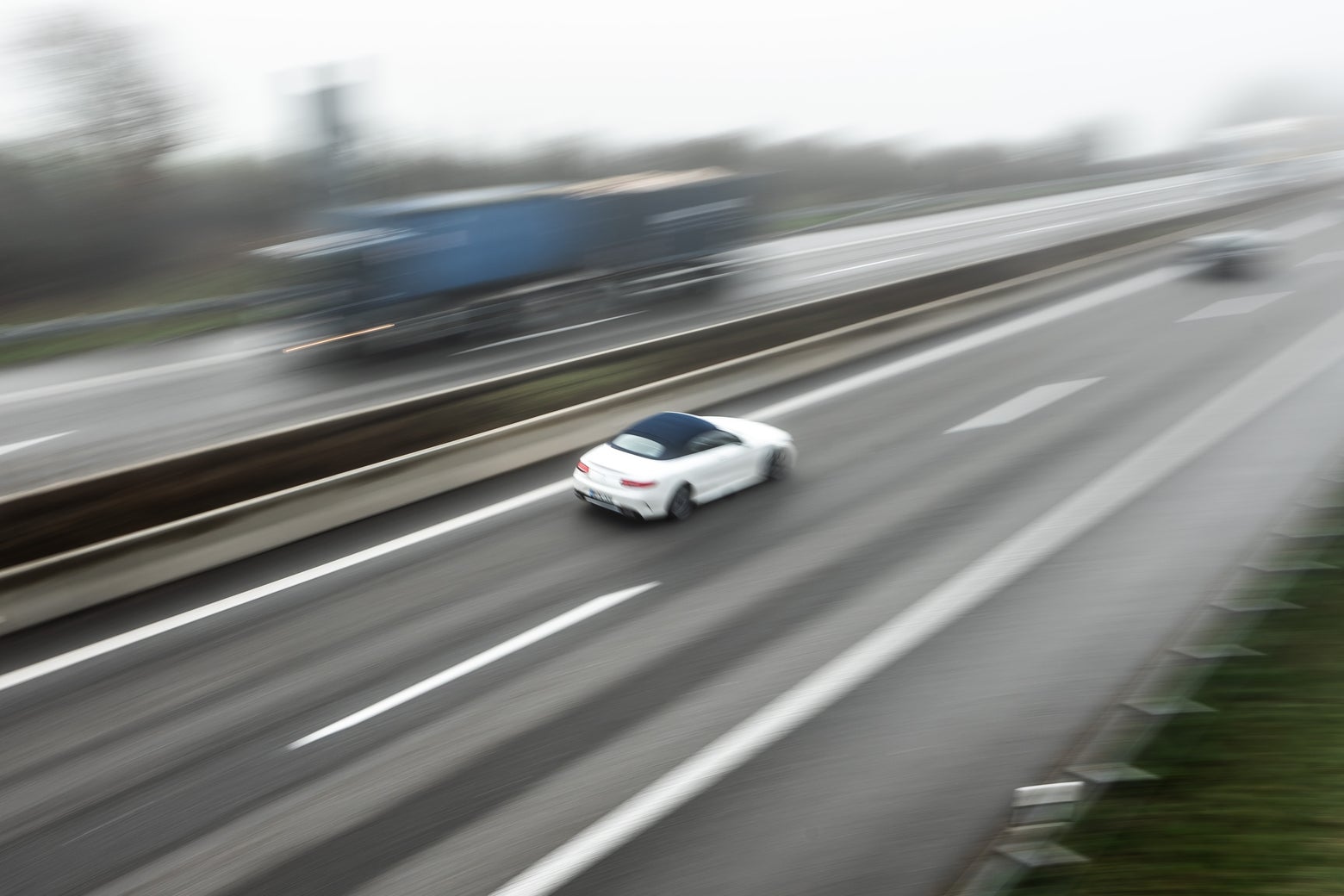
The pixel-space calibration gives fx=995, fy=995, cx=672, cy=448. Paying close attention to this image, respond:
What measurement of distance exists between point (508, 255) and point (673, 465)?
39.9 feet

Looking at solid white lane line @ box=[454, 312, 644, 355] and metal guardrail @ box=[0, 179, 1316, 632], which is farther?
solid white lane line @ box=[454, 312, 644, 355]

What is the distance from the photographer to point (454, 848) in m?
6.41

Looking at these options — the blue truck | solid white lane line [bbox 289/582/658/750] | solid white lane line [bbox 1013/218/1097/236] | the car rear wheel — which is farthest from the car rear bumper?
solid white lane line [bbox 1013/218/1097/236]

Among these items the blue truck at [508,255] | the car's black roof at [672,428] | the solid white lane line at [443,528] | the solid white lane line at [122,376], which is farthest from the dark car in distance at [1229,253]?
the solid white lane line at [122,376]

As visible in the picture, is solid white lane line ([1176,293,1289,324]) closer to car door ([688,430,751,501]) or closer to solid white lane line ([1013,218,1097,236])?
solid white lane line ([1013,218,1097,236])

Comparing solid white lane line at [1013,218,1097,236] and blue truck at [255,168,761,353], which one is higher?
blue truck at [255,168,761,353]

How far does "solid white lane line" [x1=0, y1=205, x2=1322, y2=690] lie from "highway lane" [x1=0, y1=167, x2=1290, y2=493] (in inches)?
204

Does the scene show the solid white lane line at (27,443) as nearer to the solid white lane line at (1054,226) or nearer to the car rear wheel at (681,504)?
the car rear wheel at (681,504)

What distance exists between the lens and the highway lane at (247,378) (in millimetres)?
15391

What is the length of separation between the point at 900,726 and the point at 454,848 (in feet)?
11.2

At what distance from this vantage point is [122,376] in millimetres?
19594

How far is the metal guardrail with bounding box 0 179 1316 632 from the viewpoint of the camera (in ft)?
31.1

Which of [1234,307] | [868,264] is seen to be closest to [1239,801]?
[1234,307]

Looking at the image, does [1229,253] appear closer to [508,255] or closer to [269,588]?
[508,255]
